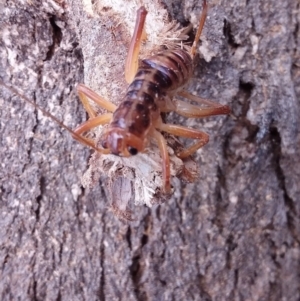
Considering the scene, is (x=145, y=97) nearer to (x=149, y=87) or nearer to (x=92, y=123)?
(x=149, y=87)

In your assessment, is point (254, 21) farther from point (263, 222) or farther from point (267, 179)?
point (263, 222)

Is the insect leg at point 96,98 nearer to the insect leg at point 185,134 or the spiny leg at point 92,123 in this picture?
the spiny leg at point 92,123

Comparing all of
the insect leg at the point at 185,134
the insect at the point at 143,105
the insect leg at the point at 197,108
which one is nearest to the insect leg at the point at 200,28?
the insect at the point at 143,105

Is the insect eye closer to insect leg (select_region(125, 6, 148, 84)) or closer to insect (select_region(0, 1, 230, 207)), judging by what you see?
insect (select_region(0, 1, 230, 207))

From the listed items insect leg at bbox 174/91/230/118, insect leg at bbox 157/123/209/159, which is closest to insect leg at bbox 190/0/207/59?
insect leg at bbox 174/91/230/118

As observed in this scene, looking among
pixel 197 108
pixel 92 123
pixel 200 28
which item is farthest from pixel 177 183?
pixel 200 28

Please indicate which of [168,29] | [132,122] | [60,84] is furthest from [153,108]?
[60,84]
